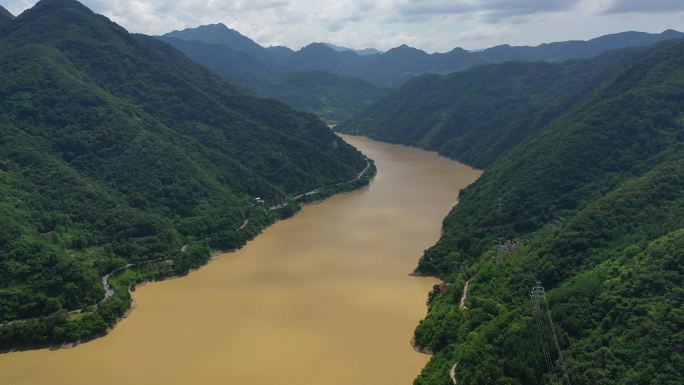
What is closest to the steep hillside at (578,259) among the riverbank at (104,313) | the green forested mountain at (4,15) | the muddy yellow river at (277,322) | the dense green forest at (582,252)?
the dense green forest at (582,252)

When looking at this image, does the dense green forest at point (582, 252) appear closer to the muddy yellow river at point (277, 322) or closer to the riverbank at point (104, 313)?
the muddy yellow river at point (277, 322)

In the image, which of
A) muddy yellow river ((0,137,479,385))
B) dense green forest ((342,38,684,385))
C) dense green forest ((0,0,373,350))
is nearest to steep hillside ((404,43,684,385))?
dense green forest ((342,38,684,385))

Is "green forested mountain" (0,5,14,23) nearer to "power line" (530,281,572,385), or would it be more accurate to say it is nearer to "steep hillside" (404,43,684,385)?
"steep hillside" (404,43,684,385)

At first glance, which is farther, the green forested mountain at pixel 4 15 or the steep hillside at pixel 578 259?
the green forested mountain at pixel 4 15

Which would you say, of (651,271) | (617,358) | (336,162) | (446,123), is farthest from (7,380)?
(446,123)

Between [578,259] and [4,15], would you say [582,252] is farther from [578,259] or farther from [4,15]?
[4,15]

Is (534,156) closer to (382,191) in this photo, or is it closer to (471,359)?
(382,191)

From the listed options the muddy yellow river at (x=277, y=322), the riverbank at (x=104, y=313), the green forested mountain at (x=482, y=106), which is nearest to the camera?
the muddy yellow river at (x=277, y=322)
